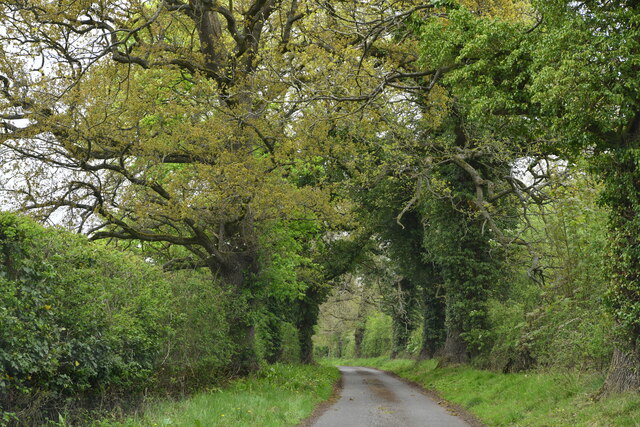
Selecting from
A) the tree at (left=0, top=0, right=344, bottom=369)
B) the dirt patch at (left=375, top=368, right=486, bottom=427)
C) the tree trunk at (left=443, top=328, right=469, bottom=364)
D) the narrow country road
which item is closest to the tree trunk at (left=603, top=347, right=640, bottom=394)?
the dirt patch at (left=375, top=368, right=486, bottom=427)

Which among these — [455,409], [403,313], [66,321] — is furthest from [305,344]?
[66,321]

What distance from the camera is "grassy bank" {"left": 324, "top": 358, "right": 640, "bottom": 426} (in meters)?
8.92

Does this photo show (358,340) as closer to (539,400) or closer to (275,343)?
(275,343)

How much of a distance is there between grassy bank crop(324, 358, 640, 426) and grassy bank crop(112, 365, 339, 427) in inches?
168

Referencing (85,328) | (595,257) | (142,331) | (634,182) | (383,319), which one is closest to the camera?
(85,328)

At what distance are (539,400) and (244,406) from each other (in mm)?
6285

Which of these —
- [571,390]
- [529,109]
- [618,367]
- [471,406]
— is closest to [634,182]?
[529,109]

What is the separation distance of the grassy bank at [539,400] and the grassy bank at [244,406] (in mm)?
4265

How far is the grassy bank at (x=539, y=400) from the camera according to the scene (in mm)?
8922

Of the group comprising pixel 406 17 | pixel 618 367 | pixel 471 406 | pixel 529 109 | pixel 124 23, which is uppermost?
pixel 124 23

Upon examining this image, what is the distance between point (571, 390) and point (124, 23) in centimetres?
1348

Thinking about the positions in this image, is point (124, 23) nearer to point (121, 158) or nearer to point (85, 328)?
point (121, 158)

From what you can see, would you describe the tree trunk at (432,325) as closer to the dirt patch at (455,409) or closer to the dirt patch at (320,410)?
the dirt patch at (455,409)

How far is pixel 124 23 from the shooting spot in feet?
46.6
